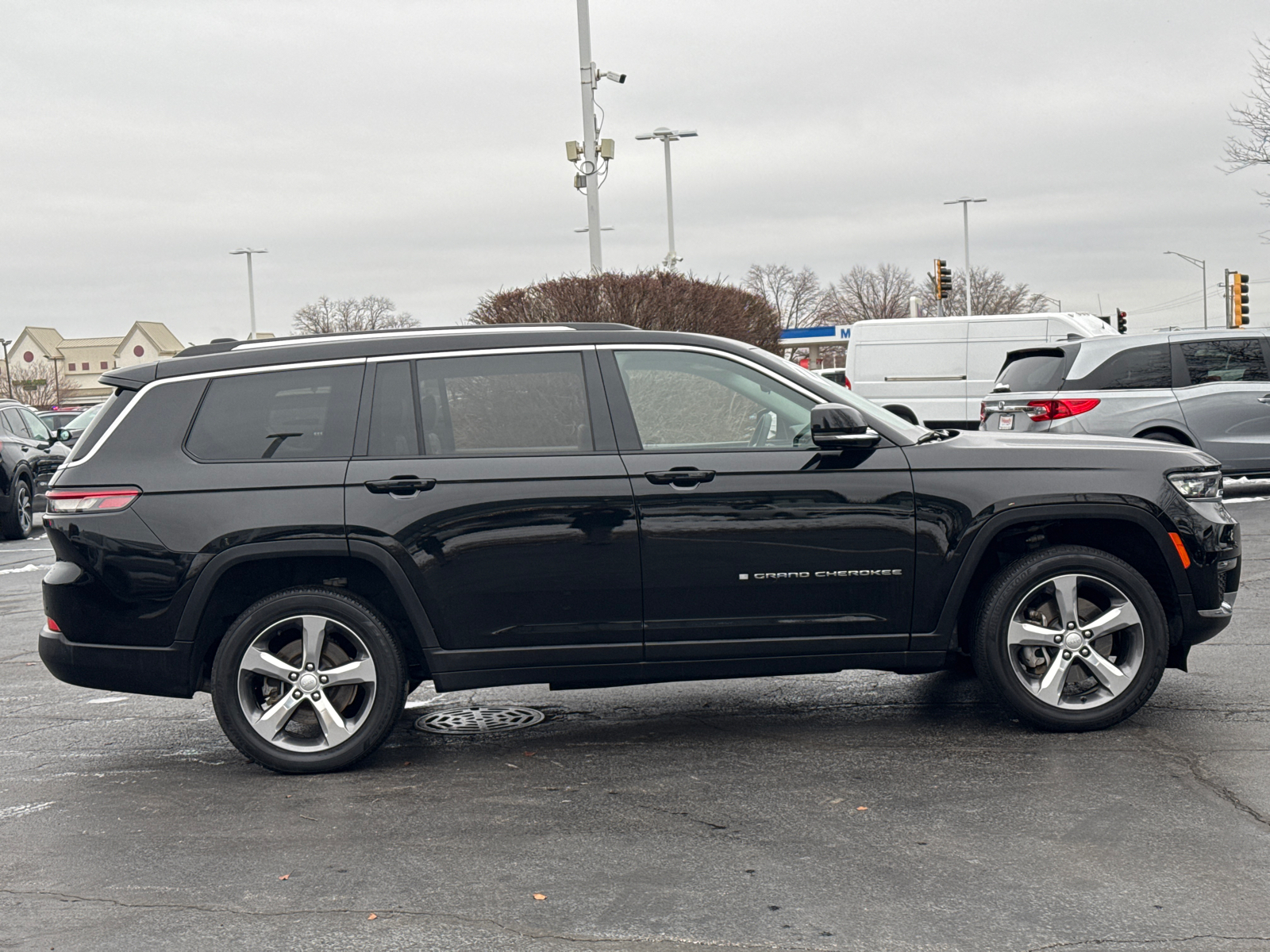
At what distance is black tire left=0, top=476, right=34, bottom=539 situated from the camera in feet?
56.3

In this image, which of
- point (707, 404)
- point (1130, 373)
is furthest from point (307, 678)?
point (1130, 373)

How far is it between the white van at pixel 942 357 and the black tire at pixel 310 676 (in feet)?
54.2

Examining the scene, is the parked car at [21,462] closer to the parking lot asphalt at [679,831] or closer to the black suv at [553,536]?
the parking lot asphalt at [679,831]

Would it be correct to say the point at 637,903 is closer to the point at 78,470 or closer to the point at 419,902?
the point at 419,902

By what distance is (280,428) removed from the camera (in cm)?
555

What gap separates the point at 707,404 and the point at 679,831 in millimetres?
1878

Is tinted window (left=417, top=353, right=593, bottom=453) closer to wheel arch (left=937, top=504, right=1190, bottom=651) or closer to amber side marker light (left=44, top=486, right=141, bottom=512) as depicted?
amber side marker light (left=44, top=486, right=141, bottom=512)

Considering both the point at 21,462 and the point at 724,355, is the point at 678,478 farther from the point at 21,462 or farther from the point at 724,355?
the point at 21,462

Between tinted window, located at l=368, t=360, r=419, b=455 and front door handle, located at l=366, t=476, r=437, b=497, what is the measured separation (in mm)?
140

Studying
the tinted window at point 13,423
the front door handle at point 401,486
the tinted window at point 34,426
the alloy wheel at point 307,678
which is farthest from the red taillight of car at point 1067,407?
the tinted window at point 34,426

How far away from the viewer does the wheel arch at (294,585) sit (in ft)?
17.6

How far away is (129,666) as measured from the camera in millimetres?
5449

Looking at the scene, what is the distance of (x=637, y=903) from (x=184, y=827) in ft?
6.25

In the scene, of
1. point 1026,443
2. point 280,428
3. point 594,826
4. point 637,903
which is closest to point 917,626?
point 1026,443
